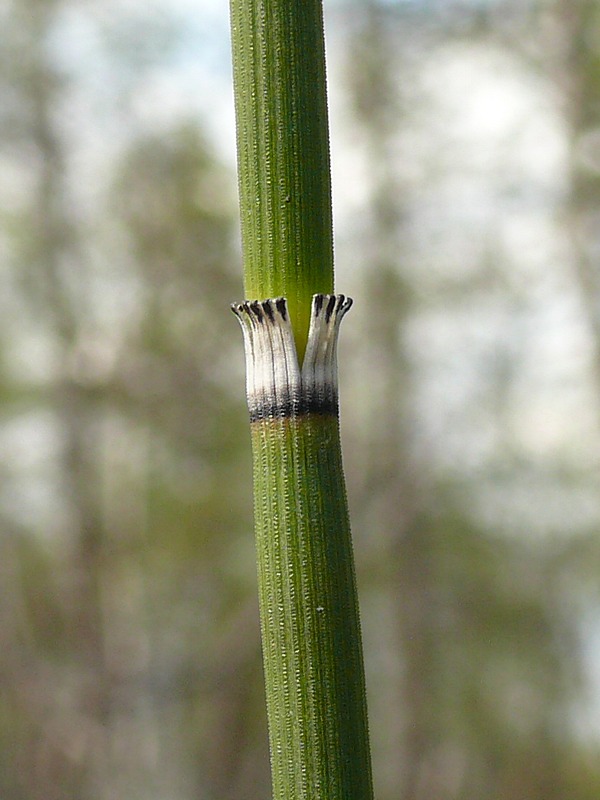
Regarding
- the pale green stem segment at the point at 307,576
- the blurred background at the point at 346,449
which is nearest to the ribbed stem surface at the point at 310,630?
the pale green stem segment at the point at 307,576

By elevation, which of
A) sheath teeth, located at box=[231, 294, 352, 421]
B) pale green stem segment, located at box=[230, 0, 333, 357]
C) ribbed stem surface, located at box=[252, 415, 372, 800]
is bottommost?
ribbed stem surface, located at box=[252, 415, 372, 800]

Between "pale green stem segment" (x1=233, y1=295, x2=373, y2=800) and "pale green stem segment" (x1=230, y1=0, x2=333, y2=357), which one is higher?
"pale green stem segment" (x1=230, y1=0, x2=333, y2=357)

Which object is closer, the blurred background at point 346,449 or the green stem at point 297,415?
the green stem at point 297,415

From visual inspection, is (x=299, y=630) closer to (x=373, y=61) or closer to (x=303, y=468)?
(x=303, y=468)

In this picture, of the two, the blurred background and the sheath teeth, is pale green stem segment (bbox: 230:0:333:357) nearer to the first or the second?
the sheath teeth

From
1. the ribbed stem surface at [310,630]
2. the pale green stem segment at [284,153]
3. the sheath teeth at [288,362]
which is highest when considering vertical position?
the pale green stem segment at [284,153]

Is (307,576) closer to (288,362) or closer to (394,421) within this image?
(288,362)

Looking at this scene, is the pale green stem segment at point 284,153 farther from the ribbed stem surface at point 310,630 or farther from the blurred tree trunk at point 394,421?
the blurred tree trunk at point 394,421

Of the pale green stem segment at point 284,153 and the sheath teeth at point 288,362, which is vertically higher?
the pale green stem segment at point 284,153

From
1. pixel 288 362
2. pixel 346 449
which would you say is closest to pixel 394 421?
pixel 346 449

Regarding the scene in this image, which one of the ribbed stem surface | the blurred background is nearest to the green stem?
the ribbed stem surface
